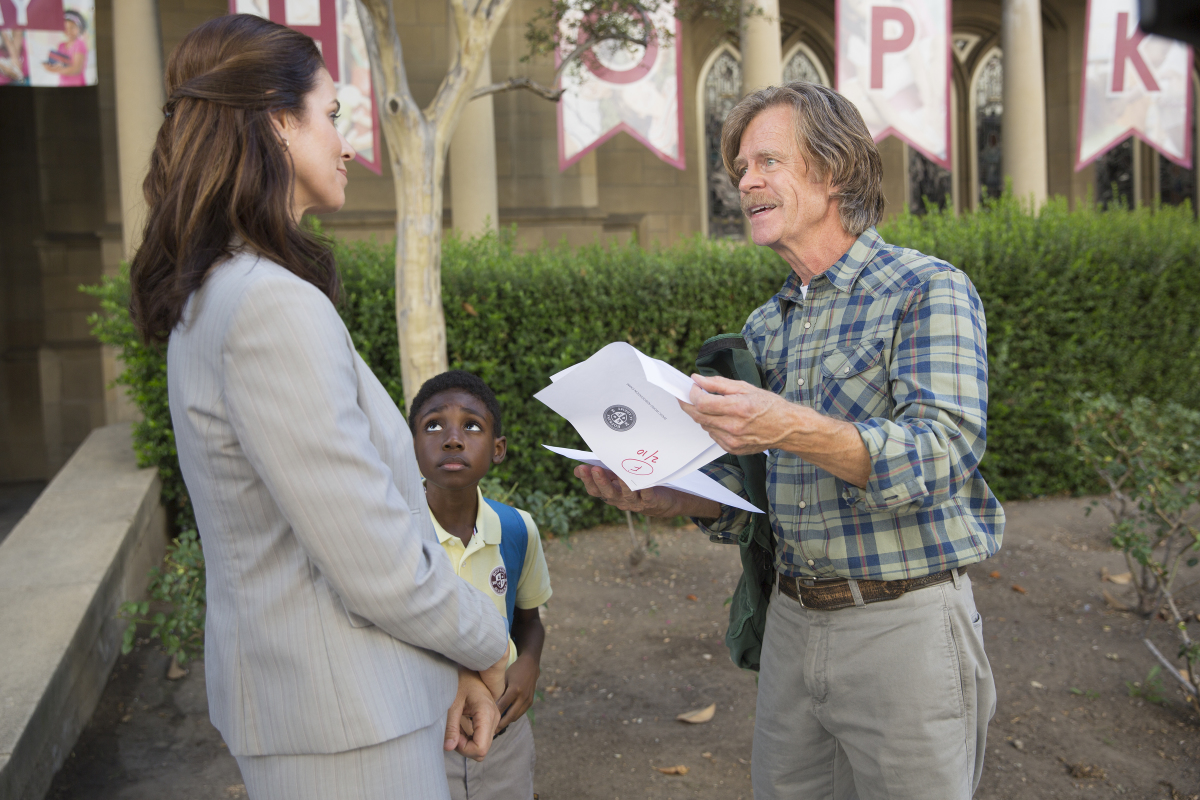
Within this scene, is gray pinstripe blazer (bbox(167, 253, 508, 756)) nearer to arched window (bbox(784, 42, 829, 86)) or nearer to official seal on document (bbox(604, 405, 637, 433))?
official seal on document (bbox(604, 405, 637, 433))

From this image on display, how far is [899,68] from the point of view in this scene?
9.71 m

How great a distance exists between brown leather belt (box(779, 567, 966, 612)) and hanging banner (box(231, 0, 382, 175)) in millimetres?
7375

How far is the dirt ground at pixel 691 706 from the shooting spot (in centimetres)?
386

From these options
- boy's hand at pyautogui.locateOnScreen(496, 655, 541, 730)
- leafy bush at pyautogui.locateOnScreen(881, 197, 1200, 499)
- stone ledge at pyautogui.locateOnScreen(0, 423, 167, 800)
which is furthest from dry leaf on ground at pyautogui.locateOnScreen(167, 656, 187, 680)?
leafy bush at pyautogui.locateOnScreen(881, 197, 1200, 499)

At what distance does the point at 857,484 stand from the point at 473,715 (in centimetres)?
88

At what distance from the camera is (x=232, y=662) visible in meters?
1.39

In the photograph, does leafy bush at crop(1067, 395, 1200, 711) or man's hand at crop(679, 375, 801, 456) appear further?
leafy bush at crop(1067, 395, 1200, 711)

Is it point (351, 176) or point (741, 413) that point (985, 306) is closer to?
point (741, 413)

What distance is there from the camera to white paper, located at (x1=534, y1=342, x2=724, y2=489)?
1.78 m

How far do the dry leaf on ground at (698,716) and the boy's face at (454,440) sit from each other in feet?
7.55

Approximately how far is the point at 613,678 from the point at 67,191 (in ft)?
39.1

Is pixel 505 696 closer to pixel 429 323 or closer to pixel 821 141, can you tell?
pixel 821 141

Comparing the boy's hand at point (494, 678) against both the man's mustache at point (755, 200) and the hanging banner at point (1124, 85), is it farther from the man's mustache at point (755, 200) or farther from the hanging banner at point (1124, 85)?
the hanging banner at point (1124, 85)

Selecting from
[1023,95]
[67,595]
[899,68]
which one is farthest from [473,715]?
[1023,95]
